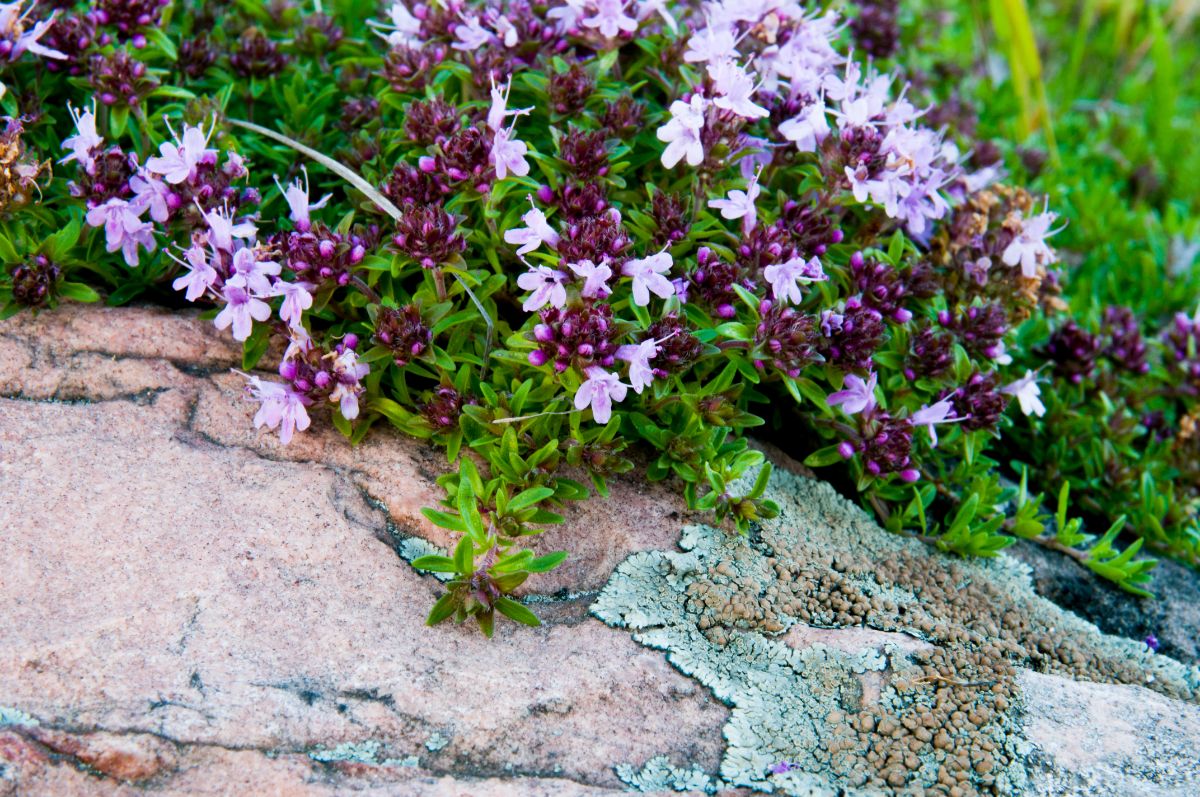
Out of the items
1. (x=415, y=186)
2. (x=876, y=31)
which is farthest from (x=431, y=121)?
(x=876, y=31)

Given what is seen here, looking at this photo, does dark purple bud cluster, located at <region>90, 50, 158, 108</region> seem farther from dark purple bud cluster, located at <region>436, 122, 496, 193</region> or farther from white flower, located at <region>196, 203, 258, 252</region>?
dark purple bud cluster, located at <region>436, 122, 496, 193</region>

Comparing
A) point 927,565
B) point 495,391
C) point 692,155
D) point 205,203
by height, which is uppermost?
point 692,155

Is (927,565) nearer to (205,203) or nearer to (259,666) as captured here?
(259,666)

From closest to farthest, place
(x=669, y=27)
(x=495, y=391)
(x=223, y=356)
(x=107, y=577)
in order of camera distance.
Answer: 1. (x=107, y=577)
2. (x=495, y=391)
3. (x=223, y=356)
4. (x=669, y=27)

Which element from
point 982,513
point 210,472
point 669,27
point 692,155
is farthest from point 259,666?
point 669,27

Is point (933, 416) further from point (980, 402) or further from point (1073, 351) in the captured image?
point (1073, 351)

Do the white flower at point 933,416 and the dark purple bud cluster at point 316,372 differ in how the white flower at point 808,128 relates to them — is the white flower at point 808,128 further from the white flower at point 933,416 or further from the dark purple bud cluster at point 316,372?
the dark purple bud cluster at point 316,372

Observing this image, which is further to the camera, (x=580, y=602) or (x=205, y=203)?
(x=205, y=203)
